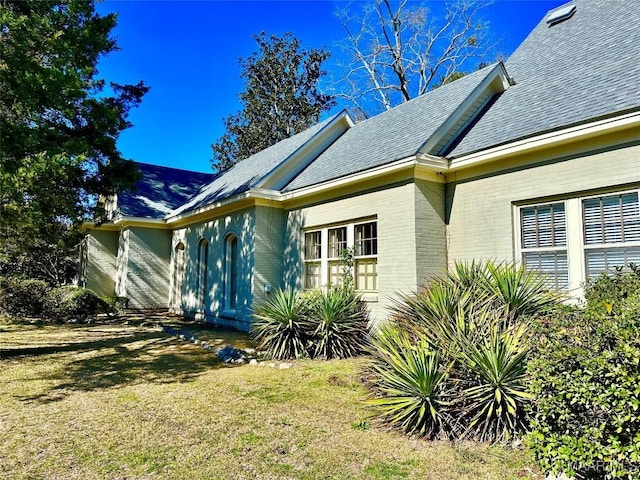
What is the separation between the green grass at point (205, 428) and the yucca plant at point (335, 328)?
0.47 m

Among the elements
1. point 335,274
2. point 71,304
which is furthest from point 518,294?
point 71,304

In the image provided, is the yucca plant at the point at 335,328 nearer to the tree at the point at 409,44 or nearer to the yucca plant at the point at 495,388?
the yucca plant at the point at 495,388

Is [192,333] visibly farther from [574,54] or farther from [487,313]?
[574,54]

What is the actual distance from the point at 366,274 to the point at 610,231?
17.4 feet

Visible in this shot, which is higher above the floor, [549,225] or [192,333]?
[549,225]

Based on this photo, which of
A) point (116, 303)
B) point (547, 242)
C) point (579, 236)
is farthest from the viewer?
point (116, 303)

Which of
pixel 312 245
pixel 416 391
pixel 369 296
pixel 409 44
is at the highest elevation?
pixel 409 44

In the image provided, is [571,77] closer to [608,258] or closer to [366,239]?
[608,258]

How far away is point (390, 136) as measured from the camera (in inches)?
471

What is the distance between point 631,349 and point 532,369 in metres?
0.80

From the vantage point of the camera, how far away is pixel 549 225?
26.9ft

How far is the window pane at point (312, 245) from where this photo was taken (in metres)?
12.4

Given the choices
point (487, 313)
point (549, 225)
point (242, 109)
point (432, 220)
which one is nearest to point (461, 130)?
point (432, 220)

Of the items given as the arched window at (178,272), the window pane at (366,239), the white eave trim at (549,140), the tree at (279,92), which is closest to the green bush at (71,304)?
the arched window at (178,272)
